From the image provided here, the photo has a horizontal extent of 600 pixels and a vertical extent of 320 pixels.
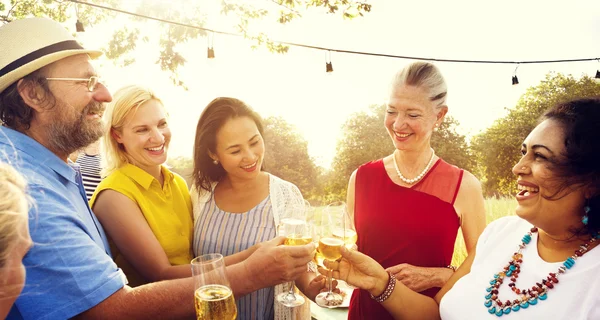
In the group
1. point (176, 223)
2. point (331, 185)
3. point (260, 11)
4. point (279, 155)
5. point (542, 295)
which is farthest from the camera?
point (331, 185)

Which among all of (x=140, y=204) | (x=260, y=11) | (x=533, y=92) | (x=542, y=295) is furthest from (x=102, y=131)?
(x=533, y=92)

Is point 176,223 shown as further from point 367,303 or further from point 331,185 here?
point 331,185

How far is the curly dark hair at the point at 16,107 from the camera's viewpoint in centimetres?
196

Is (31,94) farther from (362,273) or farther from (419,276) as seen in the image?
(419,276)

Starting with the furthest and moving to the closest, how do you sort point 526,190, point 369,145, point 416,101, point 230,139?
1. point 369,145
2. point 230,139
3. point 416,101
4. point 526,190

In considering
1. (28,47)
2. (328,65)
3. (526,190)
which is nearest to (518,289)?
(526,190)

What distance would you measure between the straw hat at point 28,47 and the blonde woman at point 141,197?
56 centimetres

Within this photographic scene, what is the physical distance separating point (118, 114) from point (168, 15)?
21.5ft

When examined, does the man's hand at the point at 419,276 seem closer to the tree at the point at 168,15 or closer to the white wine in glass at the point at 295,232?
the white wine in glass at the point at 295,232

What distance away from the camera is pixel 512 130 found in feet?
80.7

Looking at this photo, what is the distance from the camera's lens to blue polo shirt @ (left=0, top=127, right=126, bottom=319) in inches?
60.6

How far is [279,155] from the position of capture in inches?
900

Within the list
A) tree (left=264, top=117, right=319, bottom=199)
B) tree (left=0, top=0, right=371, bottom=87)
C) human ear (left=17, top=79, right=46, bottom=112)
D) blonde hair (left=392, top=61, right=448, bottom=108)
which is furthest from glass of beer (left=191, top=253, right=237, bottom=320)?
tree (left=264, top=117, right=319, bottom=199)

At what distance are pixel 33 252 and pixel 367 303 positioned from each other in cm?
210
